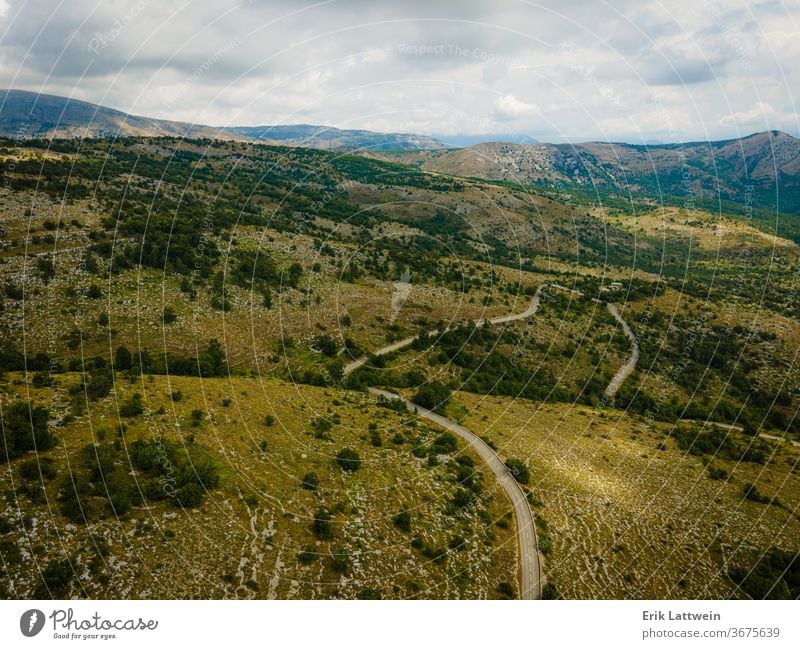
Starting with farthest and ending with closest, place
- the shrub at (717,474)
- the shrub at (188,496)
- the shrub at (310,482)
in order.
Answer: the shrub at (717,474)
the shrub at (310,482)
the shrub at (188,496)

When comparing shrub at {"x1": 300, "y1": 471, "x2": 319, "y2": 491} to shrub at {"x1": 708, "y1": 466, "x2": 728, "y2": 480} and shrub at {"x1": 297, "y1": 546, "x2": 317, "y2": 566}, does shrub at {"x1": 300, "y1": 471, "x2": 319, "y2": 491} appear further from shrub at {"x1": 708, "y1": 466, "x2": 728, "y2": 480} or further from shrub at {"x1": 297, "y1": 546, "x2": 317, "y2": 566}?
shrub at {"x1": 708, "y1": 466, "x2": 728, "y2": 480}

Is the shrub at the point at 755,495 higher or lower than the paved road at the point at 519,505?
lower

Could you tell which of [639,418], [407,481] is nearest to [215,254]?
[407,481]

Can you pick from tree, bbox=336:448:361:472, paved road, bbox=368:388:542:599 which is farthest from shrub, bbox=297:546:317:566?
paved road, bbox=368:388:542:599

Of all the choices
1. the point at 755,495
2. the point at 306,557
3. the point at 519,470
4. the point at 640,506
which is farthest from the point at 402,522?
the point at 755,495

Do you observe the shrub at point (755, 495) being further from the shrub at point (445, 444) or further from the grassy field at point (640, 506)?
the shrub at point (445, 444)

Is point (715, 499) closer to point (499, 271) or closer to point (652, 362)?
point (652, 362)

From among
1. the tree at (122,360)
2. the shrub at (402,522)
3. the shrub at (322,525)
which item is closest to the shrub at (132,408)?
the tree at (122,360)
